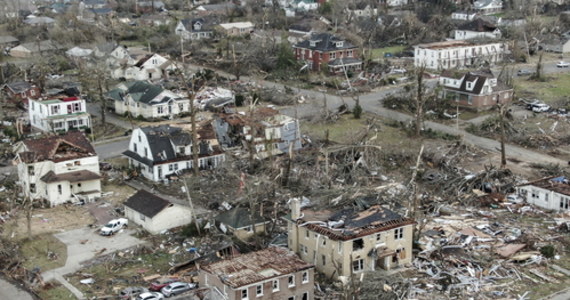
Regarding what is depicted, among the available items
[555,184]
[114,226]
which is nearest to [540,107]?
[555,184]

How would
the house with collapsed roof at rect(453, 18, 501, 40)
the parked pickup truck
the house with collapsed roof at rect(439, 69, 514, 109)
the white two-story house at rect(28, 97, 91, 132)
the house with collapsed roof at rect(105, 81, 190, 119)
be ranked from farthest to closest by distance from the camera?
the house with collapsed roof at rect(453, 18, 501, 40) < the house with collapsed roof at rect(439, 69, 514, 109) < the house with collapsed roof at rect(105, 81, 190, 119) < the white two-story house at rect(28, 97, 91, 132) < the parked pickup truck

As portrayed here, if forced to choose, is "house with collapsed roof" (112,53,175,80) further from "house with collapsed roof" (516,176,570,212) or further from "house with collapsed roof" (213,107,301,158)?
"house with collapsed roof" (516,176,570,212)

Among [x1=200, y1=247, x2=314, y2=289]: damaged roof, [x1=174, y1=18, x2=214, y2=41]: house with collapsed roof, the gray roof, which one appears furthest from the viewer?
[x1=174, y1=18, x2=214, y2=41]: house with collapsed roof

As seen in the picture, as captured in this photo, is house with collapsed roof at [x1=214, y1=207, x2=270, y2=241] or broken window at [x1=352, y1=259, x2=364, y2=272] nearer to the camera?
broken window at [x1=352, y1=259, x2=364, y2=272]

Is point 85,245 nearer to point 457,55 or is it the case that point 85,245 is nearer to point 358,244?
point 358,244

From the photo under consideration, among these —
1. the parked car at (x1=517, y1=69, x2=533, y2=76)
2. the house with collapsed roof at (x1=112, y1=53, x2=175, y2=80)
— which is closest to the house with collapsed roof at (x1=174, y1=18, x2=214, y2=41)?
the house with collapsed roof at (x1=112, y1=53, x2=175, y2=80)

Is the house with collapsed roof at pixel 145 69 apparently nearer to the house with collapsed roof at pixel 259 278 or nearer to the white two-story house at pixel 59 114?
the white two-story house at pixel 59 114
